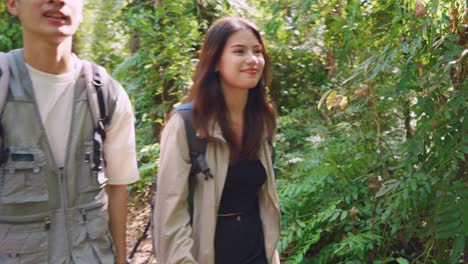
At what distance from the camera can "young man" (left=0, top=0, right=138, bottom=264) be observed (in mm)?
1880

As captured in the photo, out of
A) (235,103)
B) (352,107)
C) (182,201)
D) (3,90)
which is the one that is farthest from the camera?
(352,107)

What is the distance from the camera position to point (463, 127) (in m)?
2.95

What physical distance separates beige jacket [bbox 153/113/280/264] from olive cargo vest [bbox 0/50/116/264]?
340 mm

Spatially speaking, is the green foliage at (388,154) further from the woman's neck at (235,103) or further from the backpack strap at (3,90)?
the backpack strap at (3,90)

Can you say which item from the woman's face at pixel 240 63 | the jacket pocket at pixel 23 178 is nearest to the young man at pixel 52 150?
the jacket pocket at pixel 23 178

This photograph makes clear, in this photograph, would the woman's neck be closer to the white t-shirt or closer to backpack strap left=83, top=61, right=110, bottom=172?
the white t-shirt

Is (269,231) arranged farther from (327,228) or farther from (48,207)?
(327,228)

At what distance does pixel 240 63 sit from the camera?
2.57 meters

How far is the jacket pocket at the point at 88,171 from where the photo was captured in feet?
6.64

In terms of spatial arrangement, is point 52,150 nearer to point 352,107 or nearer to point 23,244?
point 23,244

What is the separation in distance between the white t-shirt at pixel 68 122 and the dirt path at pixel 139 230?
3.40 m

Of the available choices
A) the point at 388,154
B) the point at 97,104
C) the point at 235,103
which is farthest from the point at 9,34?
the point at 97,104

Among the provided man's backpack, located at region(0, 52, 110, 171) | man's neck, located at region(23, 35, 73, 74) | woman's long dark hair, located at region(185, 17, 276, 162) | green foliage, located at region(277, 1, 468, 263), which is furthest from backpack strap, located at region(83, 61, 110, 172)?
green foliage, located at region(277, 1, 468, 263)

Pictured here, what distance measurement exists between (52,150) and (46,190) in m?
0.15
